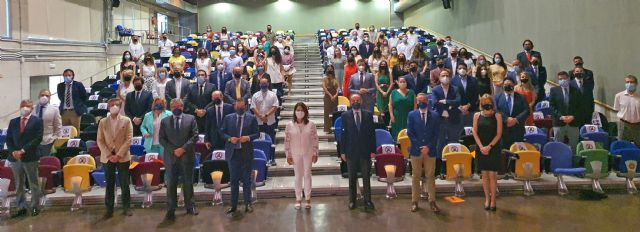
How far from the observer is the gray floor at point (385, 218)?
716 cm

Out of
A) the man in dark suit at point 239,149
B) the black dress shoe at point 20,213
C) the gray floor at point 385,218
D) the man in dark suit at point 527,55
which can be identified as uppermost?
the man in dark suit at point 527,55

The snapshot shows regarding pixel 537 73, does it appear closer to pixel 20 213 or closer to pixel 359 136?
pixel 359 136

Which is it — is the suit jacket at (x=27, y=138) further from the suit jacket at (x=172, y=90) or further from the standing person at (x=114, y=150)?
the suit jacket at (x=172, y=90)

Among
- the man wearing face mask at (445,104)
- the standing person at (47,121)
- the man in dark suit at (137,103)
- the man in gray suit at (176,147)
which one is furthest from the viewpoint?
the man in dark suit at (137,103)

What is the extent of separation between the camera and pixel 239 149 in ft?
26.0

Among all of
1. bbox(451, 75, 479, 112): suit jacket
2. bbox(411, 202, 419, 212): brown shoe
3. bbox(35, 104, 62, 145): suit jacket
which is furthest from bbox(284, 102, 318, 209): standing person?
bbox(35, 104, 62, 145): suit jacket

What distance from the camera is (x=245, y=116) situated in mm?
8055

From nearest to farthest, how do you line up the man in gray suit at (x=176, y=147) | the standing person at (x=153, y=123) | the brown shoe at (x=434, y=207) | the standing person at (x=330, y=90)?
the man in gray suit at (x=176, y=147) < the brown shoe at (x=434, y=207) < the standing person at (x=153, y=123) < the standing person at (x=330, y=90)

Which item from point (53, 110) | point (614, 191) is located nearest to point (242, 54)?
point (53, 110)

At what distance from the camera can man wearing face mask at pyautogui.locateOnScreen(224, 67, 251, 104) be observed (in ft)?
34.7

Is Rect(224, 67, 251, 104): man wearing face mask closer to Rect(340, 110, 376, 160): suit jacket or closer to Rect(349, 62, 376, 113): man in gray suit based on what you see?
Rect(349, 62, 376, 113): man in gray suit

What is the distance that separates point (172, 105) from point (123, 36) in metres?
15.1

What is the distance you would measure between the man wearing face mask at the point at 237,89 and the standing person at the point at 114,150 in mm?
2843

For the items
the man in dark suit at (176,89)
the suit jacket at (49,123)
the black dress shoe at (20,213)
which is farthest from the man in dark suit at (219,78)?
the black dress shoe at (20,213)
